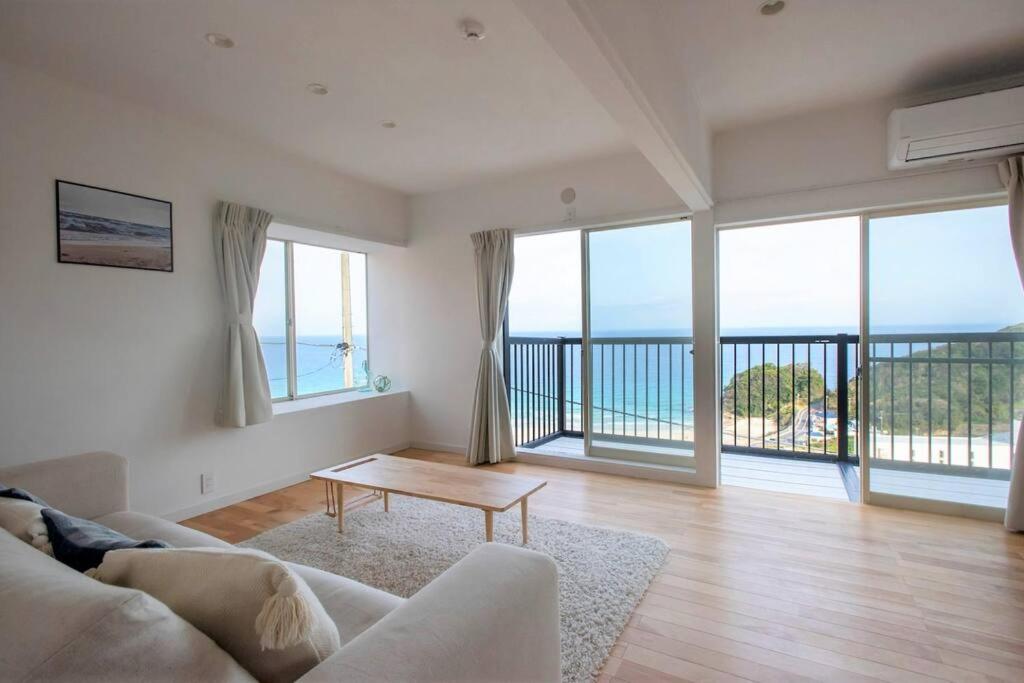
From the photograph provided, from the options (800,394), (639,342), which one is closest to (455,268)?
(639,342)

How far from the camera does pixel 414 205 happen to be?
4711 mm

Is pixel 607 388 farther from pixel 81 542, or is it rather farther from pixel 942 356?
pixel 81 542

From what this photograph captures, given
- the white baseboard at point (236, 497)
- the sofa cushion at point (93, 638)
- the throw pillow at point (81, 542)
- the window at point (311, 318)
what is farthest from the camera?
the window at point (311, 318)

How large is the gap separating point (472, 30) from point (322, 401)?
3.18m

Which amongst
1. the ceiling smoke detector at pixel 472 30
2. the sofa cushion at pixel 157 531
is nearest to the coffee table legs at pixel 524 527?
the sofa cushion at pixel 157 531

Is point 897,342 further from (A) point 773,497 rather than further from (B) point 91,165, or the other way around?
(B) point 91,165

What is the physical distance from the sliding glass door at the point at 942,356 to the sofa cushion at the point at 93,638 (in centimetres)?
365

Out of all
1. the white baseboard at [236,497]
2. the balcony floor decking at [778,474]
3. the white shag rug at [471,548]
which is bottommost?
the balcony floor decking at [778,474]

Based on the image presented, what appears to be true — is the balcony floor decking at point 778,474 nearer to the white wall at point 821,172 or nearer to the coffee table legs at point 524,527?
the coffee table legs at point 524,527

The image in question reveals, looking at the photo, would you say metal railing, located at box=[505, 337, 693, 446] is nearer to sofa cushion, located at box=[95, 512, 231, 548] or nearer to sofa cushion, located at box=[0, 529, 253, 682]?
sofa cushion, located at box=[95, 512, 231, 548]

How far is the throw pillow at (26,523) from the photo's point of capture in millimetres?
1076

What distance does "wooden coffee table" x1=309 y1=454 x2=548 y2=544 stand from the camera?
2.30m

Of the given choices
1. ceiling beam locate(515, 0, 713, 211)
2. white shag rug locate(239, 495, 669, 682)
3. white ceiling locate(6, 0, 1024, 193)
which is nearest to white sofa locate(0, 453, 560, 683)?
white shag rug locate(239, 495, 669, 682)

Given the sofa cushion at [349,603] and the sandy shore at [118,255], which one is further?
the sandy shore at [118,255]
